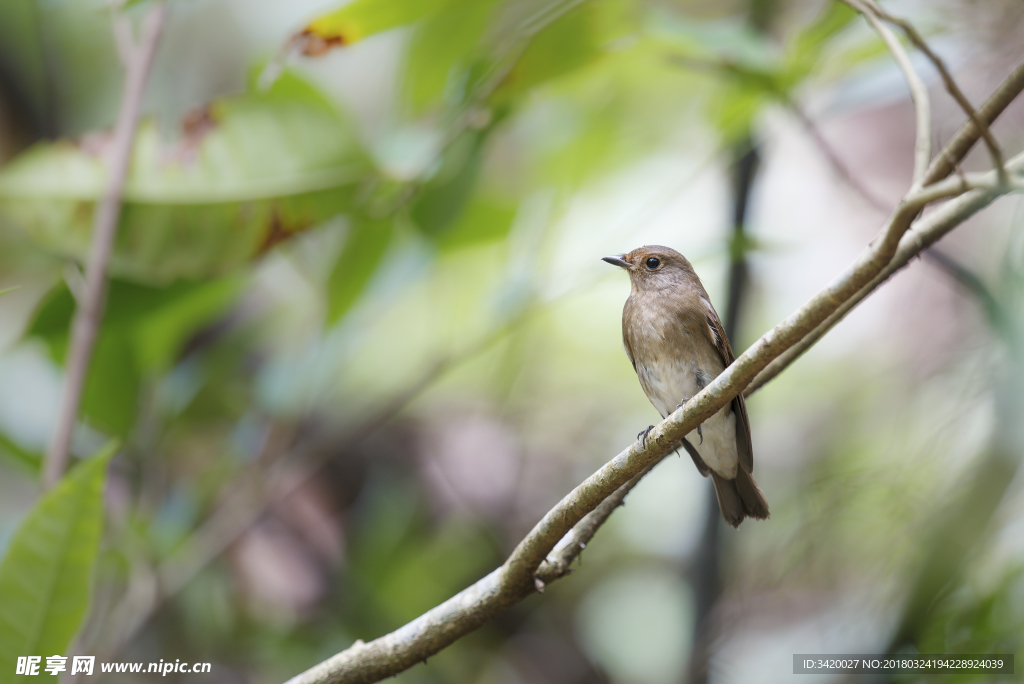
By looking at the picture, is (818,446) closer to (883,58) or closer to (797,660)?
Result: (797,660)

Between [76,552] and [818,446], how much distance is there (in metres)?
2.83

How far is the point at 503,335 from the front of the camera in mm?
2912

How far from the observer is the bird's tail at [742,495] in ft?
7.85

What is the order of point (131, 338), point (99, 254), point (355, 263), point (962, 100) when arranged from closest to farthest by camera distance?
point (962, 100)
point (99, 254)
point (355, 263)
point (131, 338)

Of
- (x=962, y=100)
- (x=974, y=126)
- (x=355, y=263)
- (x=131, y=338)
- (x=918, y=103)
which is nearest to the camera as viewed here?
(x=962, y=100)

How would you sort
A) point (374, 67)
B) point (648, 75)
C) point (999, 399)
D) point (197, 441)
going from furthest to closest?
point (374, 67) → point (197, 441) → point (648, 75) → point (999, 399)

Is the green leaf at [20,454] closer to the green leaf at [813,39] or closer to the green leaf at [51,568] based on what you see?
the green leaf at [51,568]

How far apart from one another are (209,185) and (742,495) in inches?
75.3

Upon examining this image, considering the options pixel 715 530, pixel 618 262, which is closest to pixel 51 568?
pixel 618 262

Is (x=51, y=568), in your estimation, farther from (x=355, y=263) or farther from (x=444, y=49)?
(x=444, y=49)

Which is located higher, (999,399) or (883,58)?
(883,58)

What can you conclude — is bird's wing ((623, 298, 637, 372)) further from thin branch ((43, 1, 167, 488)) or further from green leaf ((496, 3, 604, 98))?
thin branch ((43, 1, 167, 488))

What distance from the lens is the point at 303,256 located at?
10.7 ft

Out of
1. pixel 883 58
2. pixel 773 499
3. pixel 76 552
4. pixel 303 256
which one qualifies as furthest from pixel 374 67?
pixel 76 552
